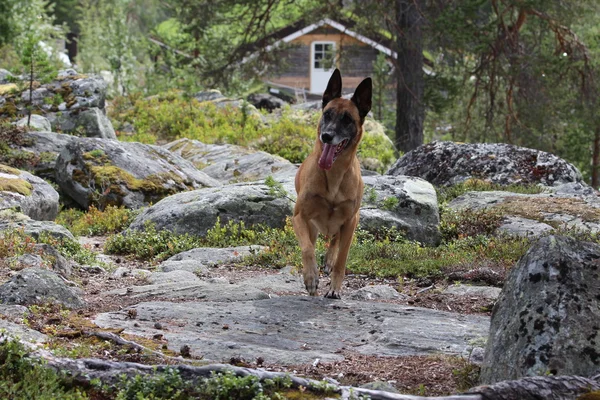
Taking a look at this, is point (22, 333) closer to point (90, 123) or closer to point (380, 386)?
point (380, 386)

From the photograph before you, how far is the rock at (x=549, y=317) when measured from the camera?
5070 millimetres

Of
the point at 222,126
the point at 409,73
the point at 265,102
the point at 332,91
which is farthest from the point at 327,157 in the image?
the point at 265,102

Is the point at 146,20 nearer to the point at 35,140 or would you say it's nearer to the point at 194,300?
the point at 35,140

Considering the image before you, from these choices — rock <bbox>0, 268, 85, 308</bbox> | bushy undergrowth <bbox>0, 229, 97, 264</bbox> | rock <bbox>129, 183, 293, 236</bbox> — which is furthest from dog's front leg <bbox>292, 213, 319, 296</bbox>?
rock <bbox>129, 183, 293, 236</bbox>

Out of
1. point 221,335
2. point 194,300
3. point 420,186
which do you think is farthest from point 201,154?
point 221,335

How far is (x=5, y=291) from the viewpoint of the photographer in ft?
24.0

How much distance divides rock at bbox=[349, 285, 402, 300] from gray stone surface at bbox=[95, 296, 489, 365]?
1159mm

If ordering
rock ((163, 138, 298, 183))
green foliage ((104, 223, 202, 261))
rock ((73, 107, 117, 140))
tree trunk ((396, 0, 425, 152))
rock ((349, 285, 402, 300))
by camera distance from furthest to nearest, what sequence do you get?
tree trunk ((396, 0, 425, 152)) < rock ((73, 107, 117, 140)) < rock ((163, 138, 298, 183)) < green foliage ((104, 223, 202, 261)) < rock ((349, 285, 402, 300))

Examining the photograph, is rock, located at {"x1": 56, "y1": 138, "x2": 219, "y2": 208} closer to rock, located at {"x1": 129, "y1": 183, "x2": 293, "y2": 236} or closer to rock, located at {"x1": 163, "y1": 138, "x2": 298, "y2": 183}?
rock, located at {"x1": 163, "y1": 138, "x2": 298, "y2": 183}

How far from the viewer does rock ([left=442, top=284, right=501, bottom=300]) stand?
9.27m

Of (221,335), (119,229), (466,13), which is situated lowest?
(119,229)

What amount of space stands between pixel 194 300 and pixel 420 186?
A: 6752mm

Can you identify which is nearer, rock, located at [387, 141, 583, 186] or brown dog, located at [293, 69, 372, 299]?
brown dog, located at [293, 69, 372, 299]

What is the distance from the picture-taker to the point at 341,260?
29.9 ft
